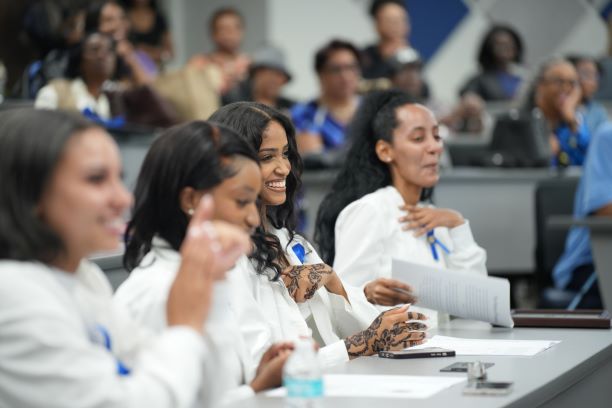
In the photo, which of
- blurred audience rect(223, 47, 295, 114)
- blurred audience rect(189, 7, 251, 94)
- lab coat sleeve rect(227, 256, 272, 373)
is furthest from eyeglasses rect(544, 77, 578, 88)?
lab coat sleeve rect(227, 256, 272, 373)

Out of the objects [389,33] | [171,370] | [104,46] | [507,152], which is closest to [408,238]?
[171,370]

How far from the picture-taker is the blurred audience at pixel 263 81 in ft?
24.4

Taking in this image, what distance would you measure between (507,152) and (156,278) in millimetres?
5409

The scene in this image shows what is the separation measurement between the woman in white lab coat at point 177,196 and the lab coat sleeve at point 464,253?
1809 millimetres

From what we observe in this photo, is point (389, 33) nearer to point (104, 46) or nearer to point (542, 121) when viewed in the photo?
point (542, 121)

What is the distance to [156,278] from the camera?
2.06 meters

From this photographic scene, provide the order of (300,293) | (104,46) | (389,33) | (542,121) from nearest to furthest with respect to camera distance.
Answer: (300,293), (104,46), (542,121), (389,33)

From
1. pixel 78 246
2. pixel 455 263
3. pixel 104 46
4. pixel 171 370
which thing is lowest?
pixel 455 263

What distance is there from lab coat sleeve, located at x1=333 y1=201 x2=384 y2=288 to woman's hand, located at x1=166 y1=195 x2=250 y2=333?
188 cm

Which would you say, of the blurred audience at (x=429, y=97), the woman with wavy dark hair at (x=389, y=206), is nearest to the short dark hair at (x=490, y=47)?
the blurred audience at (x=429, y=97)

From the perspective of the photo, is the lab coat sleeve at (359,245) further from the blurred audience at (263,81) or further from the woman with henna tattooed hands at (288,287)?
the blurred audience at (263,81)

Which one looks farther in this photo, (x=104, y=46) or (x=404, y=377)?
(x=104, y=46)

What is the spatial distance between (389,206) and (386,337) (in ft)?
3.46

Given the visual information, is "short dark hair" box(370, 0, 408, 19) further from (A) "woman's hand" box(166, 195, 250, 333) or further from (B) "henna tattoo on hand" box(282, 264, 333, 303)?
(A) "woman's hand" box(166, 195, 250, 333)
